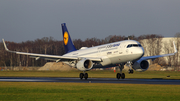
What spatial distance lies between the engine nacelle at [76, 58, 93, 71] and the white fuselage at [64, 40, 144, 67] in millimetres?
1888

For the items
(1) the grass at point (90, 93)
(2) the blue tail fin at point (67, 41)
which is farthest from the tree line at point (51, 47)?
(1) the grass at point (90, 93)

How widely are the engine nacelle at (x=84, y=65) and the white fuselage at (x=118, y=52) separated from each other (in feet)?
6.19

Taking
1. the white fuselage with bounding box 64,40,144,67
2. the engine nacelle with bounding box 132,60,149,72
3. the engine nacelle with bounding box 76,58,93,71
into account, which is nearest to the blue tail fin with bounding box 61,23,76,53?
the white fuselage with bounding box 64,40,144,67

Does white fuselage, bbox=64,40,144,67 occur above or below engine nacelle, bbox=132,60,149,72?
above

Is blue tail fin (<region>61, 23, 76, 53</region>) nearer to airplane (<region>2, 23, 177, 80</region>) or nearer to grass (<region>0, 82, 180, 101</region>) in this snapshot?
airplane (<region>2, 23, 177, 80</region>)

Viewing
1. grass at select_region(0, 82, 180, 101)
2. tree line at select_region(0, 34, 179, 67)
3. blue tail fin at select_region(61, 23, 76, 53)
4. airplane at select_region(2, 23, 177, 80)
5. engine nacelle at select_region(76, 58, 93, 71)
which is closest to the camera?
grass at select_region(0, 82, 180, 101)

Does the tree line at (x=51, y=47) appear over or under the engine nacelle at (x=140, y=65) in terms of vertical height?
over

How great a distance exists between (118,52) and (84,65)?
5609mm

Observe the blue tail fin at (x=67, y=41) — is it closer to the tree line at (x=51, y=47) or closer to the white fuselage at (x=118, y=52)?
the white fuselage at (x=118, y=52)

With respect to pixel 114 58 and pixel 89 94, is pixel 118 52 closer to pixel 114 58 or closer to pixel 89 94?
pixel 114 58

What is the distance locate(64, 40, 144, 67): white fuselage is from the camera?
36.2 metres

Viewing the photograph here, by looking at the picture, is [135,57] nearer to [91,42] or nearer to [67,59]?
[67,59]

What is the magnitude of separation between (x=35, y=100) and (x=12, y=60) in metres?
120

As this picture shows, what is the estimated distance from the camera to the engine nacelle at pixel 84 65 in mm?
39938
